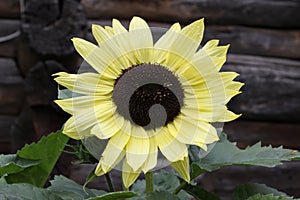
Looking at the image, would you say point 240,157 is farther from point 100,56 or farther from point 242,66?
point 242,66

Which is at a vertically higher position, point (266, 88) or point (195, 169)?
point (195, 169)

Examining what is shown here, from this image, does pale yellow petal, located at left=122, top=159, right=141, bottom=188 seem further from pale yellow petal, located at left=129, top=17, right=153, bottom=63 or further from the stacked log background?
the stacked log background

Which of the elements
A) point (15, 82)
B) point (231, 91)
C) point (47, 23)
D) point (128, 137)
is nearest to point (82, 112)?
point (128, 137)

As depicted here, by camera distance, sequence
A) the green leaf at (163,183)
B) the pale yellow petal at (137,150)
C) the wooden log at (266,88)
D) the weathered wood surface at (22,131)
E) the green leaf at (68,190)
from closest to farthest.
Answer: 1. the pale yellow petal at (137,150)
2. the green leaf at (68,190)
3. the green leaf at (163,183)
4. the weathered wood surface at (22,131)
5. the wooden log at (266,88)

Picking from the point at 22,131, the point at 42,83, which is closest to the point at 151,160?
the point at 42,83

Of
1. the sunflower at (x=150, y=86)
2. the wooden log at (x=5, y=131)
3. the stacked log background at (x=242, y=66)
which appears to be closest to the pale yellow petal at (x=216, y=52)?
the sunflower at (x=150, y=86)

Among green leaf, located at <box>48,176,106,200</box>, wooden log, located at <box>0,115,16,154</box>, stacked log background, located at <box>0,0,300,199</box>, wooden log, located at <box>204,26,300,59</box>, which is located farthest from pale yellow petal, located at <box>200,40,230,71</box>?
wooden log, located at <box>0,115,16,154</box>

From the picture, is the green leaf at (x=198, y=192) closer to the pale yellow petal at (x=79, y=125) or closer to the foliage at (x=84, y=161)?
the foliage at (x=84, y=161)
